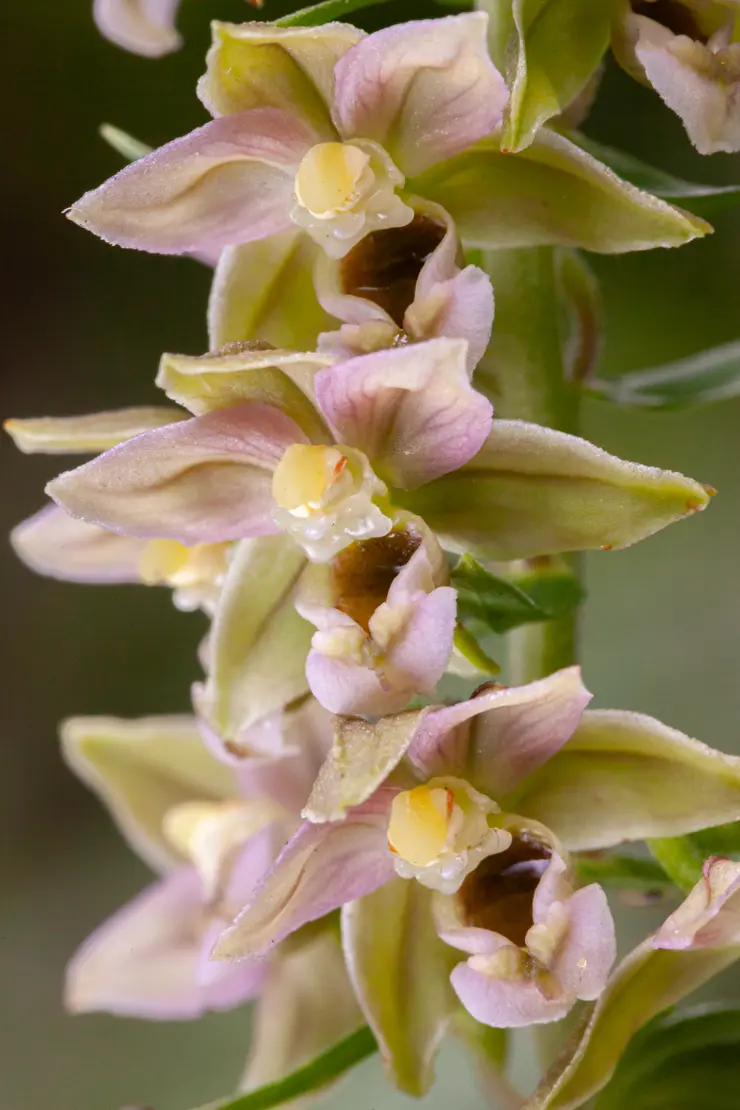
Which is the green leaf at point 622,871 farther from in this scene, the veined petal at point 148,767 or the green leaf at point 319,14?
the green leaf at point 319,14

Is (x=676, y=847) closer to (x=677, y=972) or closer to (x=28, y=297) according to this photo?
(x=677, y=972)

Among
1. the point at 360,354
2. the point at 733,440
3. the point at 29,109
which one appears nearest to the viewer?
the point at 360,354

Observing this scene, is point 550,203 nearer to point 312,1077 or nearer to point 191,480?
point 191,480

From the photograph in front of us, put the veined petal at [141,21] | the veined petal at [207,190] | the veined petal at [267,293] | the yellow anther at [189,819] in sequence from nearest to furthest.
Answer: the veined petal at [207,190]
the veined petal at [267,293]
the veined petal at [141,21]
the yellow anther at [189,819]

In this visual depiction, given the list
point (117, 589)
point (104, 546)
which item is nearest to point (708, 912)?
point (104, 546)

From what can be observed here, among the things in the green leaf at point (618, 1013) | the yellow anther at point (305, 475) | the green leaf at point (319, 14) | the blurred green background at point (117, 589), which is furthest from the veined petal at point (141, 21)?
the blurred green background at point (117, 589)

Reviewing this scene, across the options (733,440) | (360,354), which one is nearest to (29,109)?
(733,440)
